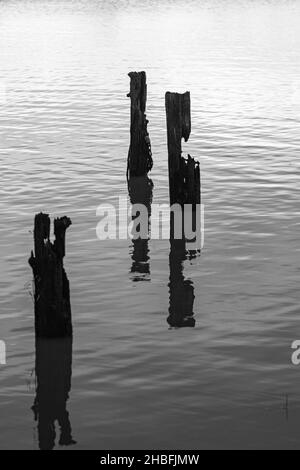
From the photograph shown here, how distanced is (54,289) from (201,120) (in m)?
25.5

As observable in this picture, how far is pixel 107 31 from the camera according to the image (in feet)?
275

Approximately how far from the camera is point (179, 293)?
21.3 meters

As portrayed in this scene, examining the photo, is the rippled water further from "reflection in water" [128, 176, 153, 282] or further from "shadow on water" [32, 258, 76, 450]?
"reflection in water" [128, 176, 153, 282]

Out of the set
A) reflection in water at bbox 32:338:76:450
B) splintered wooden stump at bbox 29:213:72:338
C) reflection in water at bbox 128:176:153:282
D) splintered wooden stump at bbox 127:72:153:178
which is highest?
splintered wooden stump at bbox 127:72:153:178

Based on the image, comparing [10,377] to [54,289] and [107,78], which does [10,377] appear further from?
[107,78]

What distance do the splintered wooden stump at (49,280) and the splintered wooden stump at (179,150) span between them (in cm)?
968

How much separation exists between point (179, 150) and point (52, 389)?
1179 cm

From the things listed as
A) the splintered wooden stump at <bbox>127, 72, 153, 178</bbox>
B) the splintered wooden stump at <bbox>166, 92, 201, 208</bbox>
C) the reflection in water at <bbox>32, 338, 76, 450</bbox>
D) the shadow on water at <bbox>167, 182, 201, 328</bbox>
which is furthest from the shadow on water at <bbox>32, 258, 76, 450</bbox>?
the splintered wooden stump at <bbox>127, 72, 153, 178</bbox>

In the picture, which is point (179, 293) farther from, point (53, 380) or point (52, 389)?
point (52, 389)

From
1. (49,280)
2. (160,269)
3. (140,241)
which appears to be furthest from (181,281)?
(49,280)

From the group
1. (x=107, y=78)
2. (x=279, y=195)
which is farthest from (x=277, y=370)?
(x=107, y=78)

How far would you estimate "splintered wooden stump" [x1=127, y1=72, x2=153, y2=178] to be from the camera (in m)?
30.1

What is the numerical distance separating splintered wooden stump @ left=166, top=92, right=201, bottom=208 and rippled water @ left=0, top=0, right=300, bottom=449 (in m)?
0.84

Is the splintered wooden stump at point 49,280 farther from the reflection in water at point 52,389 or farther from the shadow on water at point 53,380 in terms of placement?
the reflection in water at point 52,389
